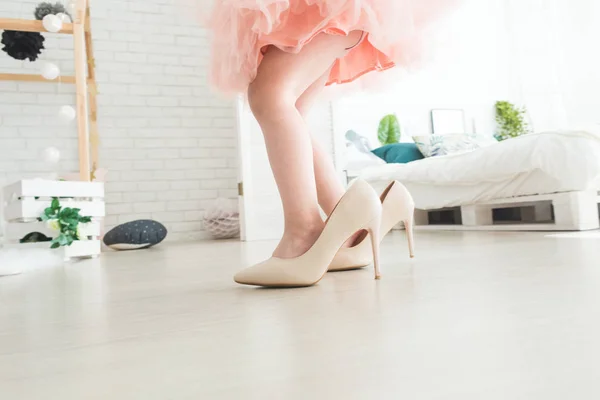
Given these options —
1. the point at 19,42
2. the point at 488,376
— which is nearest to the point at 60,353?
the point at 488,376

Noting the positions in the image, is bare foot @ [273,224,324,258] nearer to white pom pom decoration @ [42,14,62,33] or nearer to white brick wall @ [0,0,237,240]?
white pom pom decoration @ [42,14,62,33]

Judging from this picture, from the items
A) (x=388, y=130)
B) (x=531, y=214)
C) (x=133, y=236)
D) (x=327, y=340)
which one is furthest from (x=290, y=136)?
(x=388, y=130)

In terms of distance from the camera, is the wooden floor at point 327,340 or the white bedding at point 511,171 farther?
the white bedding at point 511,171

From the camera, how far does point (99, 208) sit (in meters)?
2.35

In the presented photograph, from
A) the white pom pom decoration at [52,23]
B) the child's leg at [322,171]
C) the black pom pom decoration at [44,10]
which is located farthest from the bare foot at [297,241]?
the black pom pom decoration at [44,10]

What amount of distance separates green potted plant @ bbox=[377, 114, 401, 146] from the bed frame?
0.85 m

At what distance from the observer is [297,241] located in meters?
0.97

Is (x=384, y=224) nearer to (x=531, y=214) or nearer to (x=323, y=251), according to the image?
(x=323, y=251)

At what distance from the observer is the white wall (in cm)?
441

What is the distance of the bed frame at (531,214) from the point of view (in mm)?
2068

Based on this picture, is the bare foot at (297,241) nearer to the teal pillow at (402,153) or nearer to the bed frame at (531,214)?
the bed frame at (531,214)

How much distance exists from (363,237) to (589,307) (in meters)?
0.63

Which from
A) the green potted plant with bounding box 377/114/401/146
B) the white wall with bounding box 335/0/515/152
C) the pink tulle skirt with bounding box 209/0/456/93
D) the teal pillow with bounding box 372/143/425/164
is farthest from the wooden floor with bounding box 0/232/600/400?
the white wall with bounding box 335/0/515/152

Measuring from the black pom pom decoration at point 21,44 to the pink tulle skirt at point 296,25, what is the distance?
7.49 feet
